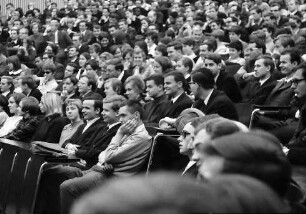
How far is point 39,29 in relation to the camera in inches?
690

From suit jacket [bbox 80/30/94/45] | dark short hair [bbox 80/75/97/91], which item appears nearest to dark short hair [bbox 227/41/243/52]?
dark short hair [bbox 80/75/97/91]

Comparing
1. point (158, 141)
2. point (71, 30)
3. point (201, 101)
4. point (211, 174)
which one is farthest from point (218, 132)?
point (71, 30)

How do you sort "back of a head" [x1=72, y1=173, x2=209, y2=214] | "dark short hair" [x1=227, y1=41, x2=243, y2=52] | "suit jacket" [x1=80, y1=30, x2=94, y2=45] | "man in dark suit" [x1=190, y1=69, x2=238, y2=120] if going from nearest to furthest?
"back of a head" [x1=72, y1=173, x2=209, y2=214] → "man in dark suit" [x1=190, y1=69, x2=238, y2=120] → "dark short hair" [x1=227, y1=41, x2=243, y2=52] → "suit jacket" [x1=80, y1=30, x2=94, y2=45]

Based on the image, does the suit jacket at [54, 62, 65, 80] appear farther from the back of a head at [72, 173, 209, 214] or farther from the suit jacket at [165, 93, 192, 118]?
the back of a head at [72, 173, 209, 214]

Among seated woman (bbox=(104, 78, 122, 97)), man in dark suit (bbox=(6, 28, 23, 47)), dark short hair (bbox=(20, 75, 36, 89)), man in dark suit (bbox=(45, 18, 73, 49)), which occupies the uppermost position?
seated woman (bbox=(104, 78, 122, 97))

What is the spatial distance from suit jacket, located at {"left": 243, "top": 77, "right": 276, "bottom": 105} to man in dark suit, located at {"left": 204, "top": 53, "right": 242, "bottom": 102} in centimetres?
17

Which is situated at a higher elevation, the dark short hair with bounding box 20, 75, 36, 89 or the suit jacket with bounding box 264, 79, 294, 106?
the suit jacket with bounding box 264, 79, 294, 106

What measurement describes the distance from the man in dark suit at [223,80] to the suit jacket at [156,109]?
66 cm

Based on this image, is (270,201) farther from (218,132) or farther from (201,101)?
(201,101)

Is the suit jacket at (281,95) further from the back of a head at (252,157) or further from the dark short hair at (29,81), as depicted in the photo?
the back of a head at (252,157)

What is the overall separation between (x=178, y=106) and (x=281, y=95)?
3.51ft

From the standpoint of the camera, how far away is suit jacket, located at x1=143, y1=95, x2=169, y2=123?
773cm

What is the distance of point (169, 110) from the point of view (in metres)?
7.50

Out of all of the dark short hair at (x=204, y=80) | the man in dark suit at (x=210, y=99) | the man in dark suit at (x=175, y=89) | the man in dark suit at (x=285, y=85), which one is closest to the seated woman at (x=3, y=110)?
the man in dark suit at (x=175, y=89)
